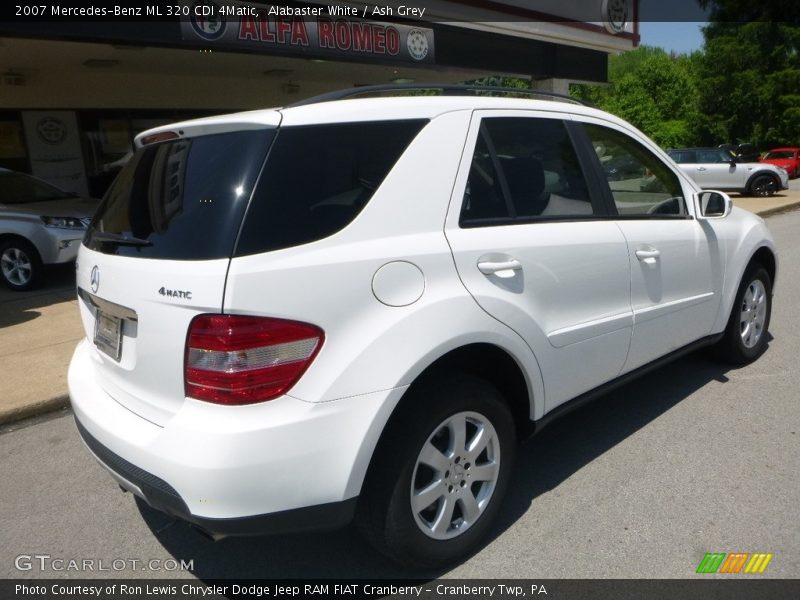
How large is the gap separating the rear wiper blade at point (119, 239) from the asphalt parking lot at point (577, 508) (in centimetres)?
133

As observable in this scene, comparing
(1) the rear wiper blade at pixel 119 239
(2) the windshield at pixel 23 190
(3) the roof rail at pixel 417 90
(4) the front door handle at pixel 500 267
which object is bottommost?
(4) the front door handle at pixel 500 267

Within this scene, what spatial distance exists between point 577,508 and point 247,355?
179 cm

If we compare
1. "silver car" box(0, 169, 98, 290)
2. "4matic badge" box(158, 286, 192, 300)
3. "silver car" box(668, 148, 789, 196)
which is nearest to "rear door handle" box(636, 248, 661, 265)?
"4matic badge" box(158, 286, 192, 300)

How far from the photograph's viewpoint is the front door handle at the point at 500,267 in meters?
2.48

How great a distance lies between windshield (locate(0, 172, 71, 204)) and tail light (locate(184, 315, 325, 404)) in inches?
305


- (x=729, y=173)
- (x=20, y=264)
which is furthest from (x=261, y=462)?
(x=729, y=173)

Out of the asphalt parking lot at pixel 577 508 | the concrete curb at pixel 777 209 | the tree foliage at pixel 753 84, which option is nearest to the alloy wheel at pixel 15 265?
the asphalt parking lot at pixel 577 508

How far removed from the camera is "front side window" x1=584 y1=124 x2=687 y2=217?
11.1 ft

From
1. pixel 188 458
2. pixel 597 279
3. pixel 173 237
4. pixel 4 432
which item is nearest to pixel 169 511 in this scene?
pixel 188 458

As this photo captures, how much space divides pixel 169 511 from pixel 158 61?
1072 centimetres

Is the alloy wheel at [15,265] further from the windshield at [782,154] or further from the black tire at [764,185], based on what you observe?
the windshield at [782,154]

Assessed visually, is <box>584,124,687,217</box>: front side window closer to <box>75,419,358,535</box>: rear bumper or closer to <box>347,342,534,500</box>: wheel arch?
<box>347,342,534,500</box>: wheel arch

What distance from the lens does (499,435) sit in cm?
267

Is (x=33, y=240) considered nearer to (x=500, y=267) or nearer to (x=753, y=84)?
(x=500, y=267)
